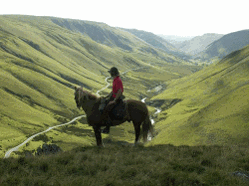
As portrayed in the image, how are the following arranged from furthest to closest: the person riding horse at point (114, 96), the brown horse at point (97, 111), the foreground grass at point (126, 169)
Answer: the brown horse at point (97, 111) → the person riding horse at point (114, 96) → the foreground grass at point (126, 169)

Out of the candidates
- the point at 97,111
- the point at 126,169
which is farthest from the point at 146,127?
the point at 126,169

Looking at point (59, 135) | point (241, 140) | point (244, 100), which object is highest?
point (244, 100)

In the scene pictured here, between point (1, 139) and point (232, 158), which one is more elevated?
point (232, 158)

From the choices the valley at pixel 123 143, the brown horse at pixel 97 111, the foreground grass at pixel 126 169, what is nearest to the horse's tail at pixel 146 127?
the brown horse at pixel 97 111

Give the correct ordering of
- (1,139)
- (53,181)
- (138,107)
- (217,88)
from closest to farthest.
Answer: (53,181), (138,107), (1,139), (217,88)

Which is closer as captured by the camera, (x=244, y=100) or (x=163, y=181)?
(x=163, y=181)

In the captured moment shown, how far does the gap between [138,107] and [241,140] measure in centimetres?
5016

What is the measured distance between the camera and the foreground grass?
9336mm

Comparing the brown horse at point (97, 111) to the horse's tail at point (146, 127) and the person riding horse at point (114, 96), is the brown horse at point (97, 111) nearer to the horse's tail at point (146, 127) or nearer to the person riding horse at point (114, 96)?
the horse's tail at point (146, 127)

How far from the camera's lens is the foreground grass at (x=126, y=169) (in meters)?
9.34

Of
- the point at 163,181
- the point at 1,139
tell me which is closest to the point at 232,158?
the point at 163,181

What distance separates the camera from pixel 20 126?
423 ft

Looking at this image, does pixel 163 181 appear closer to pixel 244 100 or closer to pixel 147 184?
pixel 147 184

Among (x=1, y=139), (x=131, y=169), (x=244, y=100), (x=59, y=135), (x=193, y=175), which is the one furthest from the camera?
(x=59, y=135)
